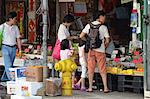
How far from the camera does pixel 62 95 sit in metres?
11.2

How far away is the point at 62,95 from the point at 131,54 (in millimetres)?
2218

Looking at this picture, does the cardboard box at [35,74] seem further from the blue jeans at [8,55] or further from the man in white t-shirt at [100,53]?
the blue jeans at [8,55]

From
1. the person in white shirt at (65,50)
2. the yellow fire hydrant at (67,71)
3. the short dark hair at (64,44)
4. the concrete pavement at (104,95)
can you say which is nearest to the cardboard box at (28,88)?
the concrete pavement at (104,95)

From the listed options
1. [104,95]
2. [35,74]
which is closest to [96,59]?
[104,95]

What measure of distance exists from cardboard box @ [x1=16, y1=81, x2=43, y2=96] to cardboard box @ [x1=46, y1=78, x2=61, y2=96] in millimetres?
196

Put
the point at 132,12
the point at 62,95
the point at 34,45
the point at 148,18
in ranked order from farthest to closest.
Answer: the point at 34,45 → the point at 132,12 → the point at 62,95 → the point at 148,18

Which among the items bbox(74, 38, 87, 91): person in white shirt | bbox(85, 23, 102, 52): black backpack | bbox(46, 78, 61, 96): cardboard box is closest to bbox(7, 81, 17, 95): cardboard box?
bbox(46, 78, 61, 96): cardboard box

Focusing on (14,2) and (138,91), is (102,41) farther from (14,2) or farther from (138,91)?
(14,2)

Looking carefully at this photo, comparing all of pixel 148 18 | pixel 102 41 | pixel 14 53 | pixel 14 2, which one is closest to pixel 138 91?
pixel 102 41

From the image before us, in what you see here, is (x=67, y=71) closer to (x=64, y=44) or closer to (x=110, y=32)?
(x=64, y=44)

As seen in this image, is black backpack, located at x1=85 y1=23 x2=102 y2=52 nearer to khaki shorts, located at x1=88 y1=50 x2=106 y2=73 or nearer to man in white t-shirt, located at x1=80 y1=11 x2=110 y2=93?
man in white t-shirt, located at x1=80 y1=11 x2=110 y2=93

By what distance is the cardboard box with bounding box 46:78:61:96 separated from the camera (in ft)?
36.0

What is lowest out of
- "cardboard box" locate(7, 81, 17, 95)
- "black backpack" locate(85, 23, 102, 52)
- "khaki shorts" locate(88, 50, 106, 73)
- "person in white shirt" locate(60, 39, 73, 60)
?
"cardboard box" locate(7, 81, 17, 95)

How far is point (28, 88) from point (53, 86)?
602mm
